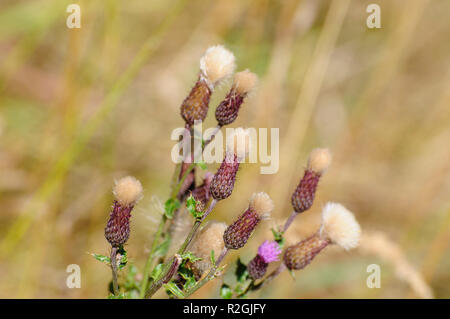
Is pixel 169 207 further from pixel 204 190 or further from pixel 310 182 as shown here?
pixel 310 182

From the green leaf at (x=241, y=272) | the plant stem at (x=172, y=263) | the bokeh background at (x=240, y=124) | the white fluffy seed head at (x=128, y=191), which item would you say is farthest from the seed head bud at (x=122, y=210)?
the bokeh background at (x=240, y=124)

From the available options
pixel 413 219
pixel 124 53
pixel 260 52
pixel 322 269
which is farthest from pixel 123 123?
pixel 413 219

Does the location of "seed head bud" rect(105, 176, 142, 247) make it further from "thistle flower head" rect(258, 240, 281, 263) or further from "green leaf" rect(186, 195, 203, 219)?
"thistle flower head" rect(258, 240, 281, 263)

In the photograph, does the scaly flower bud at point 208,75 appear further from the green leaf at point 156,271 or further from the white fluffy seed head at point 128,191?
the green leaf at point 156,271

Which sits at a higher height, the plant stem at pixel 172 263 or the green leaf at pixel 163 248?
the green leaf at pixel 163 248

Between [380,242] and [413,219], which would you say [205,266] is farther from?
[413,219]

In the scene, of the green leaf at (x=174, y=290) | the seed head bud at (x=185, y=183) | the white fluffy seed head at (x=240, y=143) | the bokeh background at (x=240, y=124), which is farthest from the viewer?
the bokeh background at (x=240, y=124)
